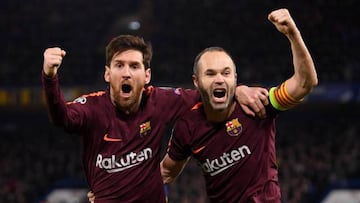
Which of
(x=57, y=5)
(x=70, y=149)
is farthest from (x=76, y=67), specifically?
(x=57, y=5)

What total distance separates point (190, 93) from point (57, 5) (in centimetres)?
1965

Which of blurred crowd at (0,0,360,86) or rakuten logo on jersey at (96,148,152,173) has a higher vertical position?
blurred crowd at (0,0,360,86)

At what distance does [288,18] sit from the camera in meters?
3.71

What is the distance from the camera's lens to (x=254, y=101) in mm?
4090

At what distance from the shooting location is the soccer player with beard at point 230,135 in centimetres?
402

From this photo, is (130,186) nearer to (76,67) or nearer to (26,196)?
(26,196)

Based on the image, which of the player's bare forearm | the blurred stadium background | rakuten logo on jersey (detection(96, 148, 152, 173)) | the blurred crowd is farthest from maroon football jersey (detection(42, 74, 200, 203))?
the blurred crowd

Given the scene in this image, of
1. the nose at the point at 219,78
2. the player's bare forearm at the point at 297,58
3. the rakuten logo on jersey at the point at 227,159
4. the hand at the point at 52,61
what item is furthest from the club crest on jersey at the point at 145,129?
the player's bare forearm at the point at 297,58

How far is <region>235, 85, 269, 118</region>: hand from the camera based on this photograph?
4.09 meters

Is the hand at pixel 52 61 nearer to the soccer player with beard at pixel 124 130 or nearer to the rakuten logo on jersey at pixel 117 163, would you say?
the soccer player with beard at pixel 124 130

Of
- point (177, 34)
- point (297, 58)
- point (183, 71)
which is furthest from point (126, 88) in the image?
point (177, 34)

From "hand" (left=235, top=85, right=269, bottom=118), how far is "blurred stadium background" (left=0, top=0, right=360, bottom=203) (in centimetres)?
938

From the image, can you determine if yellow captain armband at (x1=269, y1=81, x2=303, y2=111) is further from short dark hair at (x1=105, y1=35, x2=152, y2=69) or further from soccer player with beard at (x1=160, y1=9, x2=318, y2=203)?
short dark hair at (x1=105, y1=35, x2=152, y2=69)

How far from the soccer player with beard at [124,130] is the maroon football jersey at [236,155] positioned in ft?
0.54
